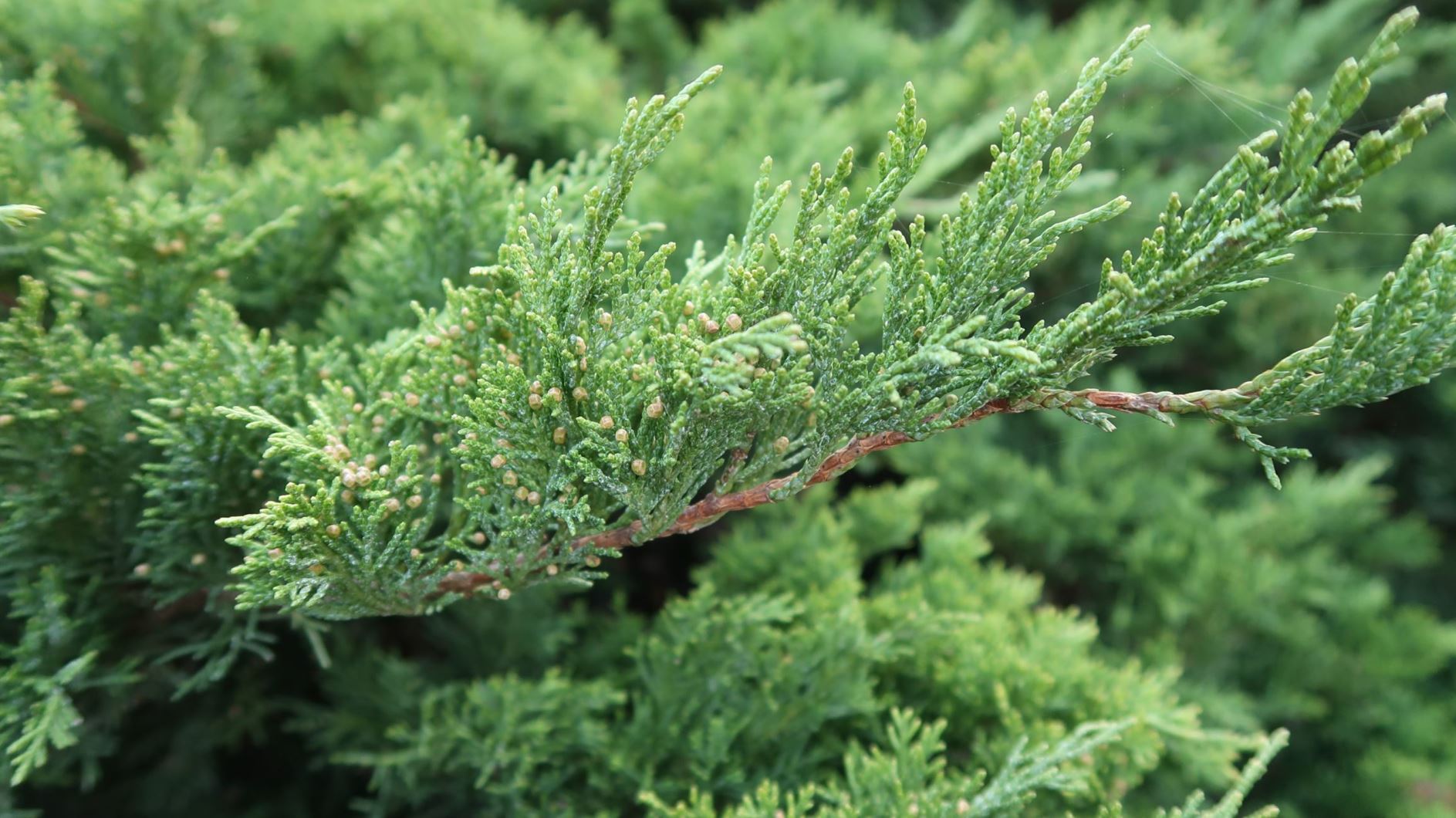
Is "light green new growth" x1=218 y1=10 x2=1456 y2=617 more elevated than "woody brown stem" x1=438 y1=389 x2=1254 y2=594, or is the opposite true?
"light green new growth" x1=218 y1=10 x2=1456 y2=617

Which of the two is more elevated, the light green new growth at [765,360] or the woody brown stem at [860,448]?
the light green new growth at [765,360]

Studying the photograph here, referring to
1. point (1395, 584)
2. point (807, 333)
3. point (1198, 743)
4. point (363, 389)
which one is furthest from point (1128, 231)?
point (363, 389)

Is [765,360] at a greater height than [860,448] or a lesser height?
greater
